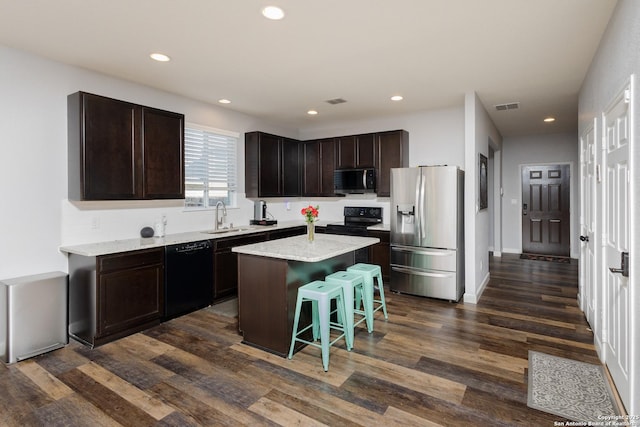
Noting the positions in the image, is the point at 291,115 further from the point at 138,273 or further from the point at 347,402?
the point at 347,402

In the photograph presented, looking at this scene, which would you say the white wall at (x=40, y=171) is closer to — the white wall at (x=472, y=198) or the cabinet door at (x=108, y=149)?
the cabinet door at (x=108, y=149)

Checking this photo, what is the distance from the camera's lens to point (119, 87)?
152 inches

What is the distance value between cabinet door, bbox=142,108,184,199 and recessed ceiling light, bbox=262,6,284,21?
1938 millimetres

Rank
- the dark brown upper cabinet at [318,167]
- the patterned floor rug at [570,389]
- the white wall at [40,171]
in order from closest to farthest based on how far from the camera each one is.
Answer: the patterned floor rug at [570,389] < the white wall at [40,171] < the dark brown upper cabinet at [318,167]

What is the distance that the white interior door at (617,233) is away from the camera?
2.09 metres

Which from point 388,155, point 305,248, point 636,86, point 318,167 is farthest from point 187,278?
point 636,86

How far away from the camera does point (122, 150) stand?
358 centimetres

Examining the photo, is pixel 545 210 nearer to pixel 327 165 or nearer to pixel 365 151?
pixel 365 151

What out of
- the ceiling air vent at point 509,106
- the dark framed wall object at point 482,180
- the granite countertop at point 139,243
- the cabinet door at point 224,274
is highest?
the ceiling air vent at point 509,106

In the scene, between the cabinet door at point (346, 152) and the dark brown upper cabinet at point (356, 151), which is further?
the cabinet door at point (346, 152)

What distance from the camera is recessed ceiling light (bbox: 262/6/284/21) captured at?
8.07 ft

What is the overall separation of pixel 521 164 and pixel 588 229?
15.2 feet

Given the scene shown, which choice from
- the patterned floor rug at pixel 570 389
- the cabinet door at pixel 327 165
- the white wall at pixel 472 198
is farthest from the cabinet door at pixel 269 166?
the patterned floor rug at pixel 570 389

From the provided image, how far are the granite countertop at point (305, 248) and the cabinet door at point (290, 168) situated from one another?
229 cm
